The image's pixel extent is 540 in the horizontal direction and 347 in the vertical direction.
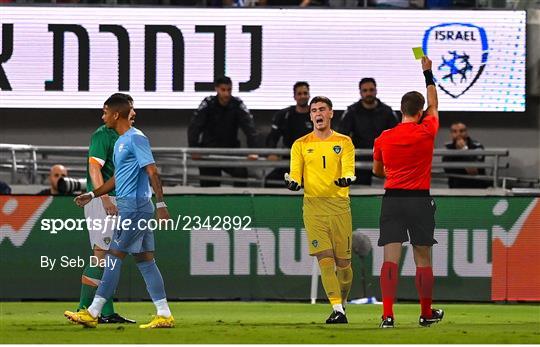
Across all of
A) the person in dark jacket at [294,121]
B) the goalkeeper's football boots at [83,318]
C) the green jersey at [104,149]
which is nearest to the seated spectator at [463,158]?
the person in dark jacket at [294,121]

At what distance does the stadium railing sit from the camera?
20.3 meters

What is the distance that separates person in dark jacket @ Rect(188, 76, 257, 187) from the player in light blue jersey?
7.30 m

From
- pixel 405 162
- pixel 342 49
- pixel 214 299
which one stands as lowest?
pixel 214 299

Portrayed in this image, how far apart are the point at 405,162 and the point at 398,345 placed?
1951 mm

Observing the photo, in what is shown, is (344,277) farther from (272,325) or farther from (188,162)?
(188,162)

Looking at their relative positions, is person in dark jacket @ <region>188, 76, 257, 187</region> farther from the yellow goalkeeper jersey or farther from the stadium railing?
the yellow goalkeeper jersey

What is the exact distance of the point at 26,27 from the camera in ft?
75.3

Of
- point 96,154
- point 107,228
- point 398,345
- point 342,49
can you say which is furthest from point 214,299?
point 342,49


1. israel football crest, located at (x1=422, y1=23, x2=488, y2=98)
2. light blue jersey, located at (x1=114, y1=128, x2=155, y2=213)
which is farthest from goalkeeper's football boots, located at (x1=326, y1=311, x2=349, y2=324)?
israel football crest, located at (x1=422, y1=23, x2=488, y2=98)

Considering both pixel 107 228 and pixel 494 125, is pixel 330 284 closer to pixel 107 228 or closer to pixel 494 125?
pixel 107 228

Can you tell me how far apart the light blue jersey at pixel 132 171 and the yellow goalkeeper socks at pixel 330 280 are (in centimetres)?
175

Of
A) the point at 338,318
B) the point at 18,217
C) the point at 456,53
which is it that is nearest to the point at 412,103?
the point at 338,318

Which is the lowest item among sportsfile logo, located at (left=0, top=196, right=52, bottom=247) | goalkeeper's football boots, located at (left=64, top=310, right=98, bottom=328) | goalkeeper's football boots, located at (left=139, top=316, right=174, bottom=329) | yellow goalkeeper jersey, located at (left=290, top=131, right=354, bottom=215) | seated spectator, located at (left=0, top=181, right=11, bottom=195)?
goalkeeper's football boots, located at (left=139, top=316, right=174, bottom=329)

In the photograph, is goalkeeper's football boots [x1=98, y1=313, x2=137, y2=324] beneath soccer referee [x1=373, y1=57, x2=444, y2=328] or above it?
beneath
